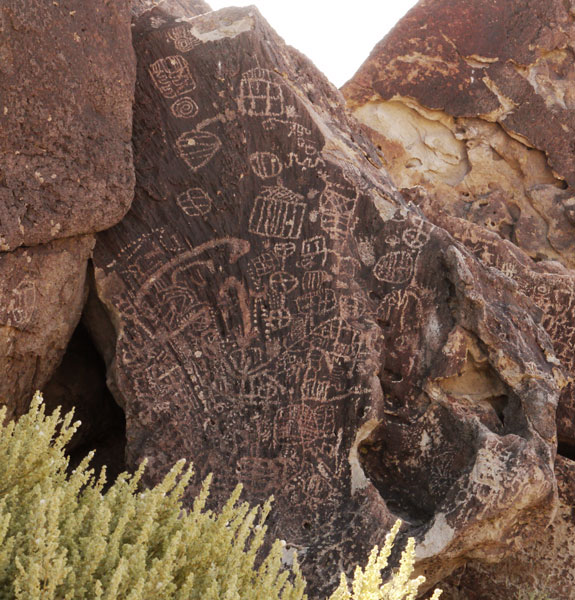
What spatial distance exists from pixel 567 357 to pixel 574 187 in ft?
8.29

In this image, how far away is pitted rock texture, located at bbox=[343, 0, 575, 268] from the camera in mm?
7238

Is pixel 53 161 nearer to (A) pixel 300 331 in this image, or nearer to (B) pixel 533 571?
(A) pixel 300 331

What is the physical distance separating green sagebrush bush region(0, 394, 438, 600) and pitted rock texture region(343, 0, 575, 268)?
5310 mm

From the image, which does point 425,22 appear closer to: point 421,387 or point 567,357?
point 567,357

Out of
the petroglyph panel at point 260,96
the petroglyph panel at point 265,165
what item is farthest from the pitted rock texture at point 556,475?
the petroglyph panel at point 260,96

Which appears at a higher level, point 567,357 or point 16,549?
point 567,357

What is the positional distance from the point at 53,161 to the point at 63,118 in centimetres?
20

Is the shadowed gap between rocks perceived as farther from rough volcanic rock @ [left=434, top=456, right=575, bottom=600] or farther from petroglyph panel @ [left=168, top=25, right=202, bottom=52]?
rough volcanic rock @ [left=434, top=456, right=575, bottom=600]

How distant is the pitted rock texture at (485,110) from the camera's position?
23.7ft

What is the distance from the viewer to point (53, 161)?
3699 millimetres

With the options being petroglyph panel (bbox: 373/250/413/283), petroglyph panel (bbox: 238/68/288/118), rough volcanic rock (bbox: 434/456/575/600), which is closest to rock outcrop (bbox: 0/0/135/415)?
petroglyph panel (bbox: 238/68/288/118)

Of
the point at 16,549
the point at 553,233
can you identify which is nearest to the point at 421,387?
the point at 16,549

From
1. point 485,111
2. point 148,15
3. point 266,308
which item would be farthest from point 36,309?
point 485,111

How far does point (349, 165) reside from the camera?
446cm
